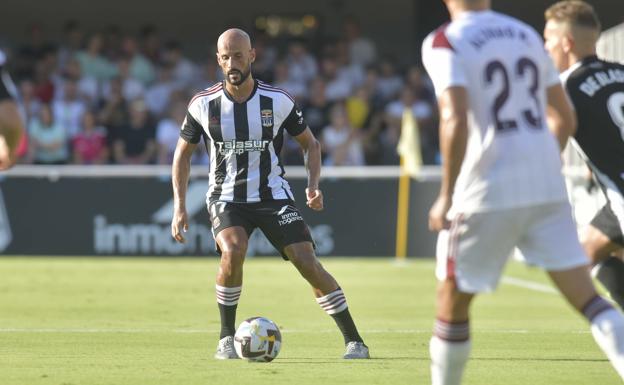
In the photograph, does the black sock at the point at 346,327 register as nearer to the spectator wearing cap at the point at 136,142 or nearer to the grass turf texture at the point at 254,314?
the grass turf texture at the point at 254,314

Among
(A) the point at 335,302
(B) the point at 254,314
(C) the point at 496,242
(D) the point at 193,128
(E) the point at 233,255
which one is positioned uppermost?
(C) the point at 496,242

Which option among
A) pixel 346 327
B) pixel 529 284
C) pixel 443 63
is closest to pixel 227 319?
pixel 346 327

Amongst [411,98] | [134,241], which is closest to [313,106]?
[411,98]

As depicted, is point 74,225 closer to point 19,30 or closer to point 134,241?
point 134,241

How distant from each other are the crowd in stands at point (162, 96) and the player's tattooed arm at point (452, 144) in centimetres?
1389

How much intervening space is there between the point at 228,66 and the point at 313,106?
11948 mm

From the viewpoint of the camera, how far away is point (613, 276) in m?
8.52

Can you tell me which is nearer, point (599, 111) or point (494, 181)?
point (494, 181)

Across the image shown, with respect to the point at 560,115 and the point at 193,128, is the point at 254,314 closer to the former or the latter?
the point at 193,128

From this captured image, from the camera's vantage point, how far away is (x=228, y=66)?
864 cm

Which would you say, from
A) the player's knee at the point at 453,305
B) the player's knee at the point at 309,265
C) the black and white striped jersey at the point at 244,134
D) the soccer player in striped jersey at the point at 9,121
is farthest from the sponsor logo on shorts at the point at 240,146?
the player's knee at the point at 453,305

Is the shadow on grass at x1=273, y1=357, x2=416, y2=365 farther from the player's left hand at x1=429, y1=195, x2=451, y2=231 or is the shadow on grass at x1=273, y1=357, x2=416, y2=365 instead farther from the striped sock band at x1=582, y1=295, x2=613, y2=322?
the player's left hand at x1=429, y1=195, x2=451, y2=231

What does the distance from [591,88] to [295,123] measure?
8.02 ft

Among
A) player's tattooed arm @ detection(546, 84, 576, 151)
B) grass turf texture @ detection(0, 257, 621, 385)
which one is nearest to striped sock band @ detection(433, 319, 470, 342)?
player's tattooed arm @ detection(546, 84, 576, 151)
